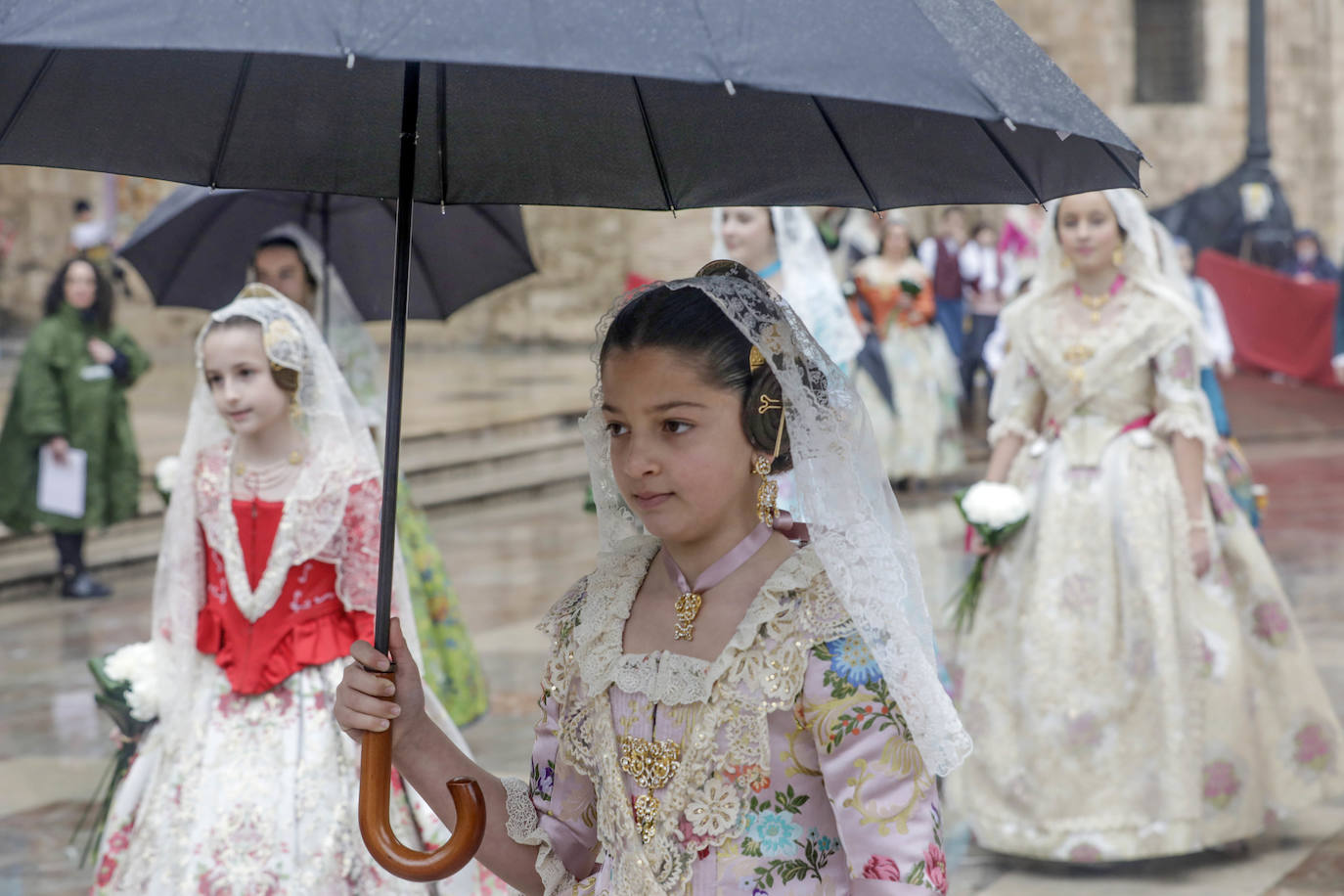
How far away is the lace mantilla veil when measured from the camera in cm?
402

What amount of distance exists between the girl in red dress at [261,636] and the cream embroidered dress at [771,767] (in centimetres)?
179

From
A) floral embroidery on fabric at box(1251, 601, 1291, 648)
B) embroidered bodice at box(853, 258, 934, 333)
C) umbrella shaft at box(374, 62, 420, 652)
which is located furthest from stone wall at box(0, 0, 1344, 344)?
umbrella shaft at box(374, 62, 420, 652)

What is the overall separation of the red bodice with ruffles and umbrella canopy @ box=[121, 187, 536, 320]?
1154mm

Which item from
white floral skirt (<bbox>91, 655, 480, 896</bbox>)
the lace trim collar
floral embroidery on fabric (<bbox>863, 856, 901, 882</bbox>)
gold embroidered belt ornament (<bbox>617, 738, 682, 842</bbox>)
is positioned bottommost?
white floral skirt (<bbox>91, 655, 480, 896</bbox>)

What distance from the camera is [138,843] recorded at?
153 inches

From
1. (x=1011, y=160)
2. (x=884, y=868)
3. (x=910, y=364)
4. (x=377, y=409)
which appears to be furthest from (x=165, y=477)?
(x=910, y=364)

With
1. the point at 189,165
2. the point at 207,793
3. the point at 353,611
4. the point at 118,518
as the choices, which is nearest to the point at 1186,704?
the point at 353,611

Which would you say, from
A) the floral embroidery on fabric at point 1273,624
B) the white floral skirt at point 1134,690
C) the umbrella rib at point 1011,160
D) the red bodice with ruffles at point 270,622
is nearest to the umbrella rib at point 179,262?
the red bodice with ruffles at point 270,622

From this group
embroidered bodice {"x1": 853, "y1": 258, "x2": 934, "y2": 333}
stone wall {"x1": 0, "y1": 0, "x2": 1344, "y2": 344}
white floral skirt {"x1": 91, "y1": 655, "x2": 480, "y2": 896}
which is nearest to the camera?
white floral skirt {"x1": 91, "y1": 655, "x2": 480, "y2": 896}

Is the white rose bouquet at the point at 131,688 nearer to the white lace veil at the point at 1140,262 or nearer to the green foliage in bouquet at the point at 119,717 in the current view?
the green foliage in bouquet at the point at 119,717

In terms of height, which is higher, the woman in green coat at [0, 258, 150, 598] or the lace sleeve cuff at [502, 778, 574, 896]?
the woman in green coat at [0, 258, 150, 598]

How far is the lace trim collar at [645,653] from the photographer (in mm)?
2137

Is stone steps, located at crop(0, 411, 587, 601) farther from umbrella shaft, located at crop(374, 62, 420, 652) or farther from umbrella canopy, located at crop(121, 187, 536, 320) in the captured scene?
umbrella shaft, located at crop(374, 62, 420, 652)

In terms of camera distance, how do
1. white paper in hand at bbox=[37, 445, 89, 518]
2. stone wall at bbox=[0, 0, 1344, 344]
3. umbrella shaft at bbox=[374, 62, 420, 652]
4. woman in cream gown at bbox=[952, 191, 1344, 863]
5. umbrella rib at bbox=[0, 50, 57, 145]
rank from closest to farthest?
umbrella shaft at bbox=[374, 62, 420, 652]
umbrella rib at bbox=[0, 50, 57, 145]
woman in cream gown at bbox=[952, 191, 1344, 863]
white paper in hand at bbox=[37, 445, 89, 518]
stone wall at bbox=[0, 0, 1344, 344]
